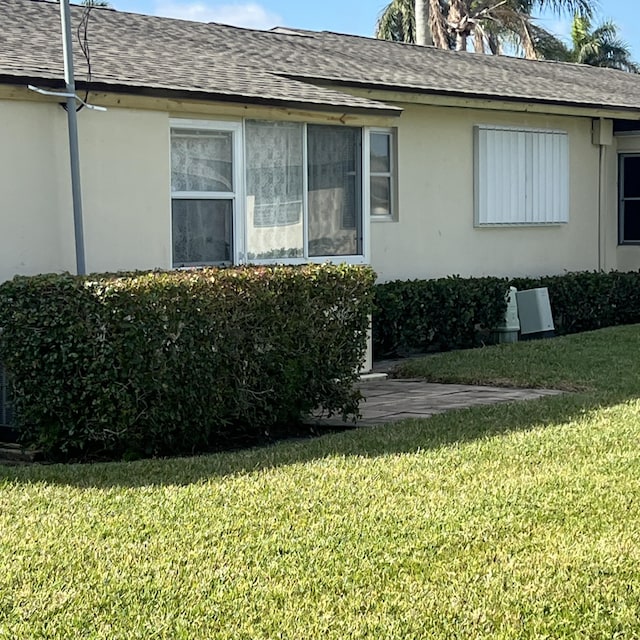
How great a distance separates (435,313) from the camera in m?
14.0

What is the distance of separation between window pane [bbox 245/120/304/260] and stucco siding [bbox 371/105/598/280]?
10.1ft

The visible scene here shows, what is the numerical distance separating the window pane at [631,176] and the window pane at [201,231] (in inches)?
365

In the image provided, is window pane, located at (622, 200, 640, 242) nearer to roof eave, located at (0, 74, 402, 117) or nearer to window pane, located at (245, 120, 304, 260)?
roof eave, located at (0, 74, 402, 117)

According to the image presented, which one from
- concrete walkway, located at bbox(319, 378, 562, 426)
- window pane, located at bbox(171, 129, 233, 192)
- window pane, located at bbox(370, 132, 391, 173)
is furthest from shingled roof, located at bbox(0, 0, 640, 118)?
concrete walkway, located at bbox(319, 378, 562, 426)

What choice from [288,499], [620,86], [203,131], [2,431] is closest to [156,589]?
[288,499]

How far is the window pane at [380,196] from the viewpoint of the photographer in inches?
568

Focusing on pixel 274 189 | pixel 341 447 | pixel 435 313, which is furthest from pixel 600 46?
pixel 341 447

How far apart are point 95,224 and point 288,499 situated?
3.96 metres

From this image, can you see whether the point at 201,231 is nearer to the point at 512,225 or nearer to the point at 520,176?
the point at 512,225

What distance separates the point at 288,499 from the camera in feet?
21.4

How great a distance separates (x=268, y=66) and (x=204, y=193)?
3.08 metres

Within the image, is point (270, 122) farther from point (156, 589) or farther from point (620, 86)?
point (620, 86)

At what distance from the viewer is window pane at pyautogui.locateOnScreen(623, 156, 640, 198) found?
58.6ft

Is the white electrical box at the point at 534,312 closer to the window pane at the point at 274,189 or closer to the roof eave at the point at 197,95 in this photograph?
the roof eave at the point at 197,95
